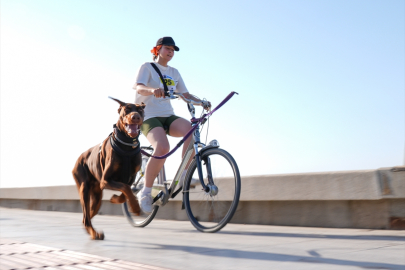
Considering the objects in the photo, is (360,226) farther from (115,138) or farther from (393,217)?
(115,138)

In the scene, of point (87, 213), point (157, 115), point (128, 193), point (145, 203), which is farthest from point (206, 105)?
point (87, 213)

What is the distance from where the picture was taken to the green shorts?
512cm

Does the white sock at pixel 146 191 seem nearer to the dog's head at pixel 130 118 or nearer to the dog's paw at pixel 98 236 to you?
the dog's paw at pixel 98 236

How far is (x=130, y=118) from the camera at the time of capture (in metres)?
4.19

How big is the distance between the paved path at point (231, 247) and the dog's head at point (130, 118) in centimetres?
99

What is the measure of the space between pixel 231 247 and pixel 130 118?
1.39 meters

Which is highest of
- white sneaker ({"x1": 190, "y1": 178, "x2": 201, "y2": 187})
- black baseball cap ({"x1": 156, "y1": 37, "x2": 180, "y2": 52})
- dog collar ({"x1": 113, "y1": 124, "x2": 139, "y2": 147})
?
black baseball cap ({"x1": 156, "y1": 37, "x2": 180, "y2": 52})

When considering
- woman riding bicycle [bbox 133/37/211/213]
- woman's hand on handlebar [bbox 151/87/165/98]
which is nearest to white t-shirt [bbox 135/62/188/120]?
woman riding bicycle [bbox 133/37/211/213]

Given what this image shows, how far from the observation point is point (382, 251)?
10.7 feet

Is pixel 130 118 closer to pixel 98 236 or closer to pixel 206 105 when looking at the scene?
pixel 206 105

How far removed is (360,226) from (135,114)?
2.48m

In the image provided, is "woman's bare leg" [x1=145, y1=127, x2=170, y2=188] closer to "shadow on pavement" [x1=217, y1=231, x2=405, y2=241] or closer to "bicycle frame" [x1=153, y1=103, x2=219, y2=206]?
"bicycle frame" [x1=153, y1=103, x2=219, y2=206]

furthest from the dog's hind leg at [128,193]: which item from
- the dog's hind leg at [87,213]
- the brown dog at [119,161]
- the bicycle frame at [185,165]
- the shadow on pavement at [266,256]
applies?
the bicycle frame at [185,165]

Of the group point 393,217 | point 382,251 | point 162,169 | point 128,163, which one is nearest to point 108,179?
point 128,163
